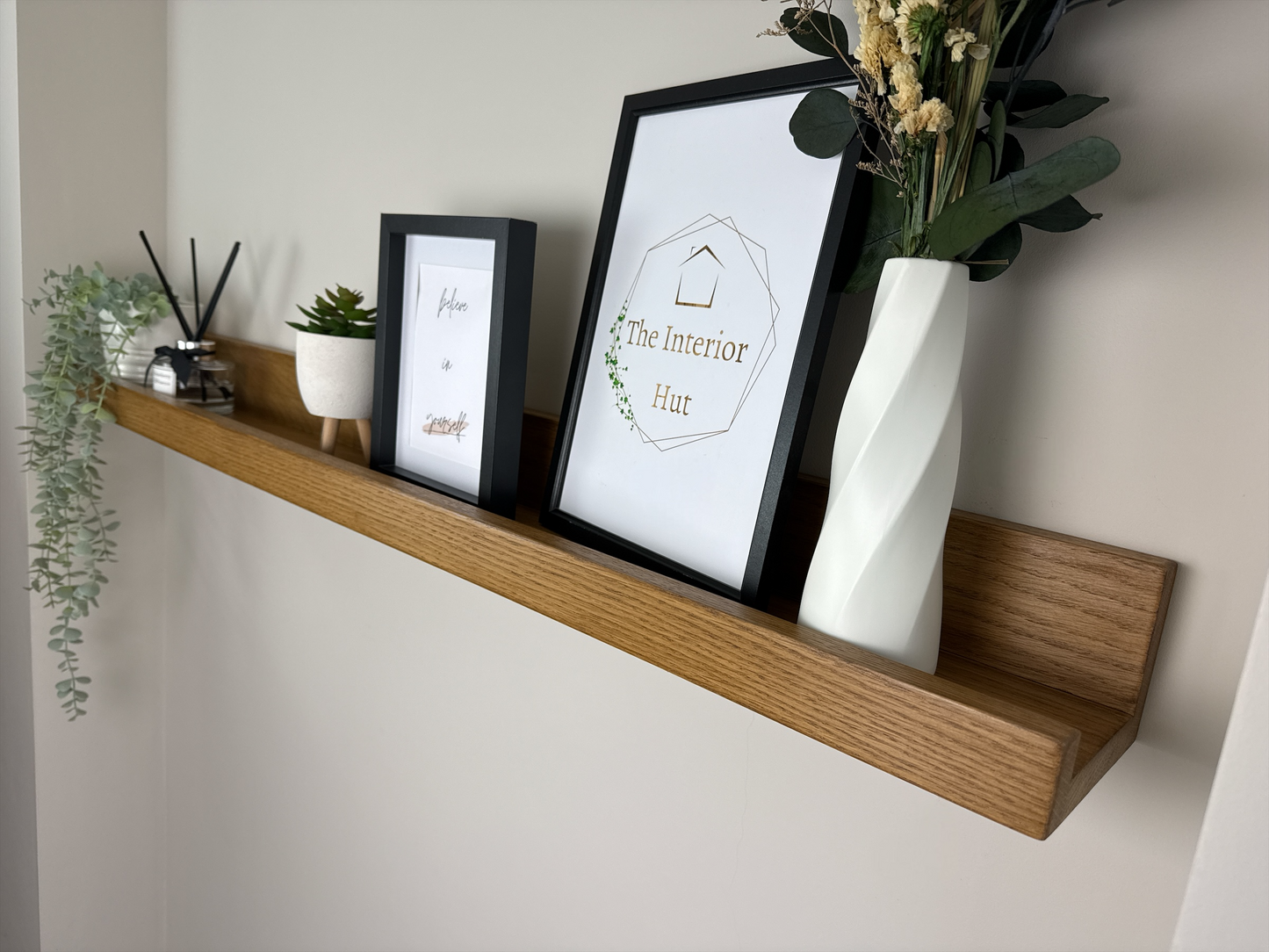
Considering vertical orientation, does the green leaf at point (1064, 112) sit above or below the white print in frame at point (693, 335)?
above

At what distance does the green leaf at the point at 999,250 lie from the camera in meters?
0.39

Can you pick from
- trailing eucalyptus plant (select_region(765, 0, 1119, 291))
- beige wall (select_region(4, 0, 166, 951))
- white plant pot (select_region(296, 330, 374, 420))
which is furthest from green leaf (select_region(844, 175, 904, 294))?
beige wall (select_region(4, 0, 166, 951))

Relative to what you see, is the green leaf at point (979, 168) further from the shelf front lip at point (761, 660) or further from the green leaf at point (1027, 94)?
the shelf front lip at point (761, 660)

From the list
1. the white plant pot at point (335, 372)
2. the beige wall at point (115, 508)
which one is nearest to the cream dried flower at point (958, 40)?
the white plant pot at point (335, 372)

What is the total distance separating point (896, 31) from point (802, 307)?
0.42ft

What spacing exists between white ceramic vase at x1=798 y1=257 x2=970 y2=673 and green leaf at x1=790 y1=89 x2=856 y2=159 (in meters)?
0.07

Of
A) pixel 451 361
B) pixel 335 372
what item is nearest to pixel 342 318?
pixel 335 372

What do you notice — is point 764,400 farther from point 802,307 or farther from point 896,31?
point 896,31

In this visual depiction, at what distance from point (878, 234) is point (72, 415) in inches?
36.8

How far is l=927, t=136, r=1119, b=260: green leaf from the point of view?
335 millimetres

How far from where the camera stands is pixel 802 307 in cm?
45

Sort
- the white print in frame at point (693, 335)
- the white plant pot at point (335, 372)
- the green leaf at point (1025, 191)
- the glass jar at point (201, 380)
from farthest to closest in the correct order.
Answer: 1. the glass jar at point (201, 380)
2. the white plant pot at point (335, 372)
3. the white print in frame at point (693, 335)
4. the green leaf at point (1025, 191)

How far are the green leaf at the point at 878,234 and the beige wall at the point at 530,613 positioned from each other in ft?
0.19

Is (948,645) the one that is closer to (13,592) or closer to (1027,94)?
(1027,94)
